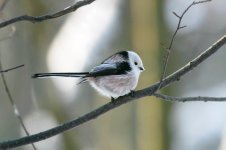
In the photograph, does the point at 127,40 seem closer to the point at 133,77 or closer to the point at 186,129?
the point at 186,129

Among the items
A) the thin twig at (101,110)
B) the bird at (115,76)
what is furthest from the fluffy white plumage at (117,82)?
the thin twig at (101,110)

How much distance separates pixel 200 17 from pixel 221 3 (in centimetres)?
61

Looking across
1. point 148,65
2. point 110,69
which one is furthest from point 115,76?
point 148,65

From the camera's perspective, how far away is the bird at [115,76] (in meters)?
3.89

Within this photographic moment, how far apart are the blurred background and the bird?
8.76 ft

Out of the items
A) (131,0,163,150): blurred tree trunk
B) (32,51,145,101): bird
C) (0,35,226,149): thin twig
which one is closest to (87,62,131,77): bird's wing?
(32,51,145,101): bird

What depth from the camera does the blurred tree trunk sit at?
696cm

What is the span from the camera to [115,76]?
4066mm

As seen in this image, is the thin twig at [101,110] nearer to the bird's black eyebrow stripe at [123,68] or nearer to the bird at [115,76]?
the bird at [115,76]

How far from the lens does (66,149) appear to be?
312 inches

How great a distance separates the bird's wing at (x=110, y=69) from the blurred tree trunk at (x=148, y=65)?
2711mm

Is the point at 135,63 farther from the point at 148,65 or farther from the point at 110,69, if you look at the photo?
the point at 148,65

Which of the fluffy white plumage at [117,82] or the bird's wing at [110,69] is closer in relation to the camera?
the fluffy white plumage at [117,82]

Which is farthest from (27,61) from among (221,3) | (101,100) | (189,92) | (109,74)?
(109,74)
